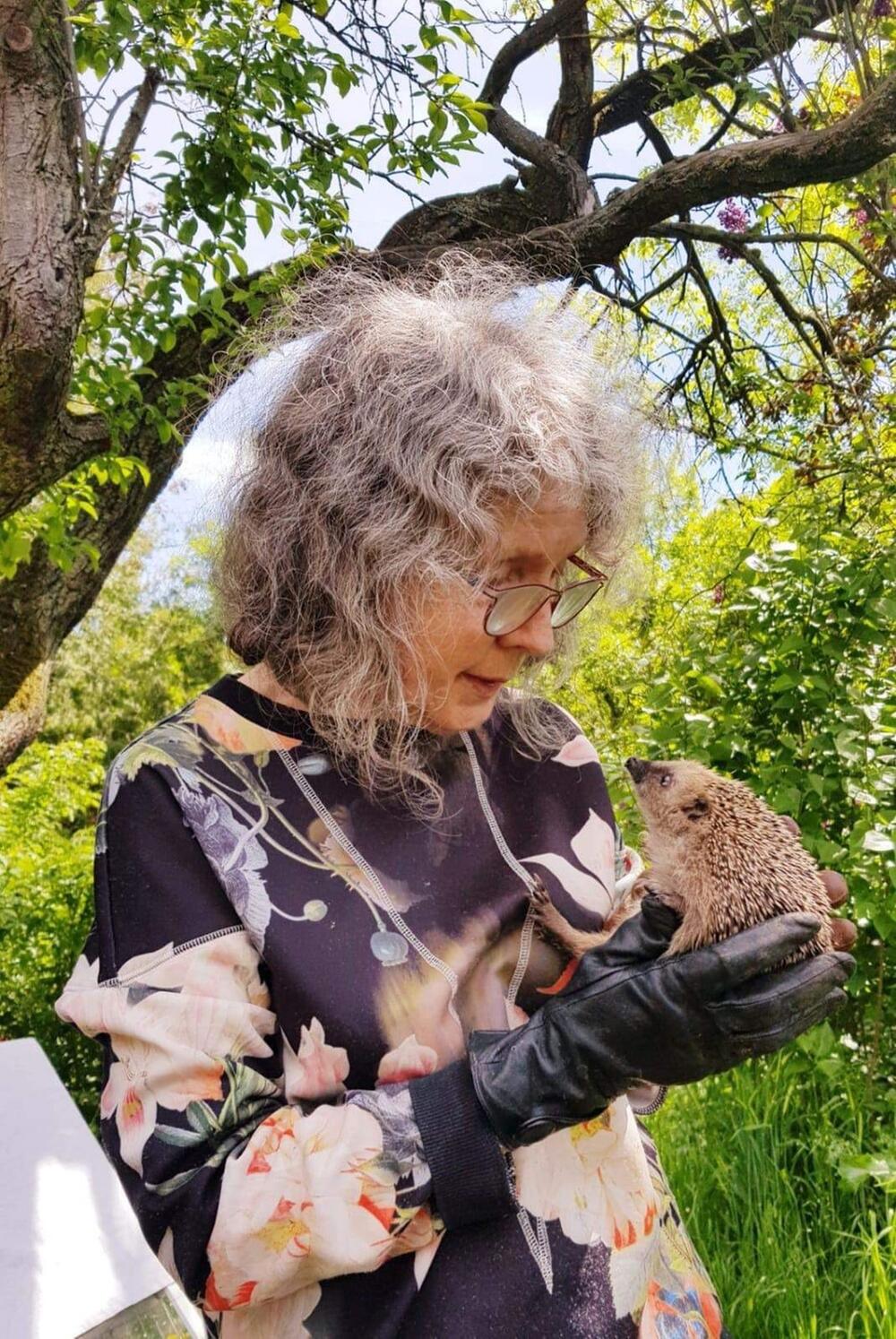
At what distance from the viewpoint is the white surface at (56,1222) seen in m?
0.66

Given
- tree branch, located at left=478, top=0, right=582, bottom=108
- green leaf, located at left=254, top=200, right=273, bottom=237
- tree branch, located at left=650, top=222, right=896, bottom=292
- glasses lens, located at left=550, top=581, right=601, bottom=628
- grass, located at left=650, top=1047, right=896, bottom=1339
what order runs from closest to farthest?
glasses lens, located at left=550, top=581, right=601, bottom=628 → grass, located at left=650, top=1047, right=896, bottom=1339 → green leaf, located at left=254, top=200, right=273, bottom=237 → tree branch, located at left=650, top=222, right=896, bottom=292 → tree branch, located at left=478, top=0, right=582, bottom=108

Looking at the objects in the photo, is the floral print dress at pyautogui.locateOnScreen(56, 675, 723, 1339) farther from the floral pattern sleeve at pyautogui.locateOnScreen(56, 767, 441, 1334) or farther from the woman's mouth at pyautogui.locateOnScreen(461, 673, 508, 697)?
the woman's mouth at pyautogui.locateOnScreen(461, 673, 508, 697)

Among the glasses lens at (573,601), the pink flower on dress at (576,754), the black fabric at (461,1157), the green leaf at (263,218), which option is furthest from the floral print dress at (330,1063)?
the green leaf at (263,218)

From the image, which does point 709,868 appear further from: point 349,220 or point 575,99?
point 575,99

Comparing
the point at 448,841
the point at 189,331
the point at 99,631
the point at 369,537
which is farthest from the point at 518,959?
the point at 99,631

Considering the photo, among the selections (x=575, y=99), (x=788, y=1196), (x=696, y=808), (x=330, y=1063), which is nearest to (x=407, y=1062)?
(x=330, y=1063)

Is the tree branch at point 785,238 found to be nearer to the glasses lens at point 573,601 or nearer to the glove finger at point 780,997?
the glasses lens at point 573,601

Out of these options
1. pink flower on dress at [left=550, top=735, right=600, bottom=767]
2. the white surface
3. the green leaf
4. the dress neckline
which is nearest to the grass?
pink flower on dress at [left=550, top=735, right=600, bottom=767]

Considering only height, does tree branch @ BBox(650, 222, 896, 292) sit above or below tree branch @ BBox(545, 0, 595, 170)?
below

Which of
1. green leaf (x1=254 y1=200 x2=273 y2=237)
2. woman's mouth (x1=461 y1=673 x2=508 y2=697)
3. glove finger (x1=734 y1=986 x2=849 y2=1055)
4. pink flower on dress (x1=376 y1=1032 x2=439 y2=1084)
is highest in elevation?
green leaf (x1=254 y1=200 x2=273 y2=237)

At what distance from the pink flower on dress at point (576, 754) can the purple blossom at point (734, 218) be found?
5.67 meters

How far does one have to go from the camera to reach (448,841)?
1606 millimetres

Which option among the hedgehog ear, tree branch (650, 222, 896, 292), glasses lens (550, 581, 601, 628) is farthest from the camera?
tree branch (650, 222, 896, 292)

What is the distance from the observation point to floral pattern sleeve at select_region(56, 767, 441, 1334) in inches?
48.9
